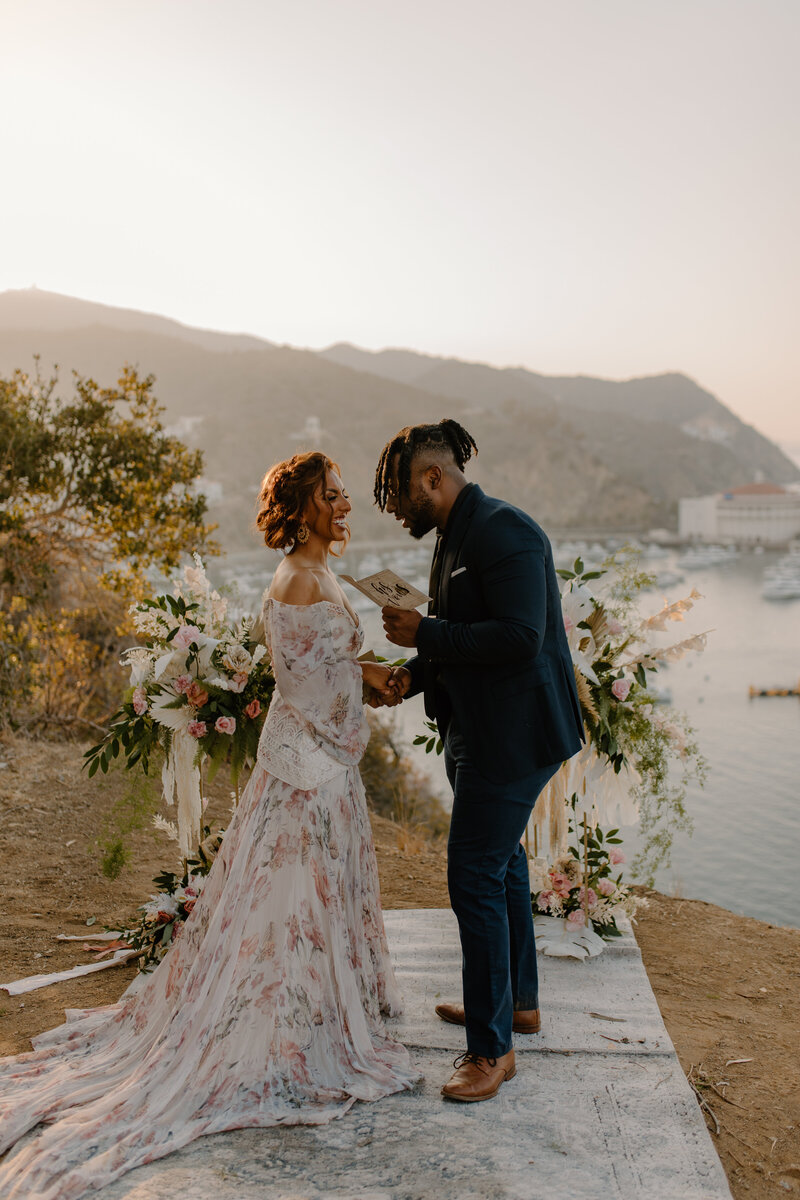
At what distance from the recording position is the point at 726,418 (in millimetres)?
117188

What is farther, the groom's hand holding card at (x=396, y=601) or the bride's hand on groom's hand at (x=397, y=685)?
the bride's hand on groom's hand at (x=397, y=685)

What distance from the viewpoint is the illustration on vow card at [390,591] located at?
9.17ft

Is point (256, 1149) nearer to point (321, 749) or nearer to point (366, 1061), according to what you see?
point (366, 1061)

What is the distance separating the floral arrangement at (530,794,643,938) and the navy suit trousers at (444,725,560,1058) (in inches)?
52.1

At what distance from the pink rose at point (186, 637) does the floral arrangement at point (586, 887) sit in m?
1.88

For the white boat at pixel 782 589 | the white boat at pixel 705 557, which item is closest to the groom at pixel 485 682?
the white boat at pixel 782 589

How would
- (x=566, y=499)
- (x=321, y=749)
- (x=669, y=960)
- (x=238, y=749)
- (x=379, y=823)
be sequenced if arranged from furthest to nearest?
1. (x=566, y=499)
2. (x=379, y=823)
3. (x=669, y=960)
4. (x=238, y=749)
5. (x=321, y=749)

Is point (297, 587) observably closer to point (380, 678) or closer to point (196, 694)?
point (380, 678)

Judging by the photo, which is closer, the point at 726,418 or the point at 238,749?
the point at 238,749

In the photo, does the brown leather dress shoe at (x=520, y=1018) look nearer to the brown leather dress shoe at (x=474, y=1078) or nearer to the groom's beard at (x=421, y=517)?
the brown leather dress shoe at (x=474, y=1078)

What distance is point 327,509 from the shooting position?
2938 millimetres

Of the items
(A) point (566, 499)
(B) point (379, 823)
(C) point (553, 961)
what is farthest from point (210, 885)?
(A) point (566, 499)

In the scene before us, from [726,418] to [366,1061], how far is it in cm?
12405

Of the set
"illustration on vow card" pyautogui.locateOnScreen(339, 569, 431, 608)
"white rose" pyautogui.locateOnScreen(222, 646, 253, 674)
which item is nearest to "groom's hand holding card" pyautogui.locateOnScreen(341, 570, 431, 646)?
"illustration on vow card" pyautogui.locateOnScreen(339, 569, 431, 608)
